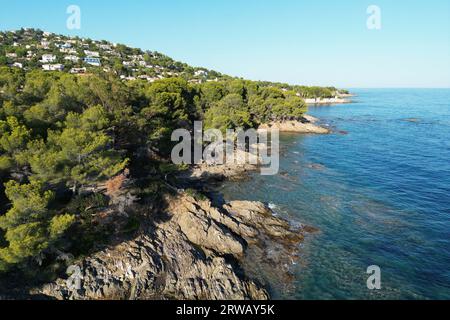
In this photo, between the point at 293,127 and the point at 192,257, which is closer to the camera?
the point at 192,257

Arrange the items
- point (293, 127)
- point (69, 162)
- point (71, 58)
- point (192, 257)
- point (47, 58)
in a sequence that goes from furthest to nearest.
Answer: point (71, 58) < point (47, 58) < point (293, 127) < point (192, 257) < point (69, 162)

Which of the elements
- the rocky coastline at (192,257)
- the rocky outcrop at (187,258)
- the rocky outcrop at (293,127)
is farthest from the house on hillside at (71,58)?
the rocky outcrop at (187,258)

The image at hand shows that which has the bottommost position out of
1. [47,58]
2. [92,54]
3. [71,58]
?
[47,58]

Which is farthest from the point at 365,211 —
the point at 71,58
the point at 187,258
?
the point at 71,58

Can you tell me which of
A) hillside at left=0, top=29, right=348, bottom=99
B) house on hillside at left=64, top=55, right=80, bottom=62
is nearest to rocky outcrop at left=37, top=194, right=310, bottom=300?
hillside at left=0, top=29, right=348, bottom=99

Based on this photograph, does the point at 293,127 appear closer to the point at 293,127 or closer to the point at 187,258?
the point at 293,127

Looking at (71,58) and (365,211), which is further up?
(71,58)
